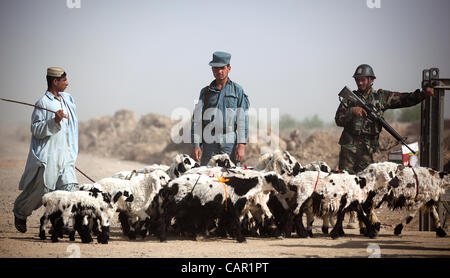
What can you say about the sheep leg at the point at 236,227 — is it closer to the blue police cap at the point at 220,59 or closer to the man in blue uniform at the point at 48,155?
the man in blue uniform at the point at 48,155

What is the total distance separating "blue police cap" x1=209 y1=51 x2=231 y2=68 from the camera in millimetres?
9977

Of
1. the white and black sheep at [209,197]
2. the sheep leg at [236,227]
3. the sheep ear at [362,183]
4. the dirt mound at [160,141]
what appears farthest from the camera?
the dirt mound at [160,141]

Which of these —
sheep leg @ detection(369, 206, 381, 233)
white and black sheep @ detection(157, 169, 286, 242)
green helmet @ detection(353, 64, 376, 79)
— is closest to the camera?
white and black sheep @ detection(157, 169, 286, 242)

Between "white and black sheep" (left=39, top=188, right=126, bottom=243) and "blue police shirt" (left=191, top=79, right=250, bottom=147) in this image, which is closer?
"white and black sheep" (left=39, top=188, right=126, bottom=243)

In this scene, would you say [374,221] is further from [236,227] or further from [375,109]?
[236,227]

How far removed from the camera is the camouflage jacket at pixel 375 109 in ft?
33.0

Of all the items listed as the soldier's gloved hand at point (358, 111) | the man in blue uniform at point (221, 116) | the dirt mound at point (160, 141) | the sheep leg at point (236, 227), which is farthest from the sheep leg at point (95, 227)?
the dirt mound at point (160, 141)

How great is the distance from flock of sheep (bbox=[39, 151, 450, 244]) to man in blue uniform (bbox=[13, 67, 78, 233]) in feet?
1.58

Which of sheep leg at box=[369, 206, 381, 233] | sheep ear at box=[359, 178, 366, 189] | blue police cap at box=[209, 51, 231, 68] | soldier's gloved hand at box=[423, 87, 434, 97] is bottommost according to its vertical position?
sheep leg at box=[369, 206, 381, 233]

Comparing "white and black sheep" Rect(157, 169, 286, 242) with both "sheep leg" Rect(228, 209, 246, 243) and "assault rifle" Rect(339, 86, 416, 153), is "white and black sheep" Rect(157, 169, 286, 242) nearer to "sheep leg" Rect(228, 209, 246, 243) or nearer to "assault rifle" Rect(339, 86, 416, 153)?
"sheep leg" Rect(228, 209, 246, 243)

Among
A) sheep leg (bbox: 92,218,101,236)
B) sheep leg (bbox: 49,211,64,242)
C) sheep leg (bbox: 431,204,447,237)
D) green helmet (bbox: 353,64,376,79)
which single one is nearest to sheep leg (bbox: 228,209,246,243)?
sheep leg (bbox: 92,218,101,236)

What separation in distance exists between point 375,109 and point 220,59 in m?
3.11

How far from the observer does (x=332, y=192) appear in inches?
352
